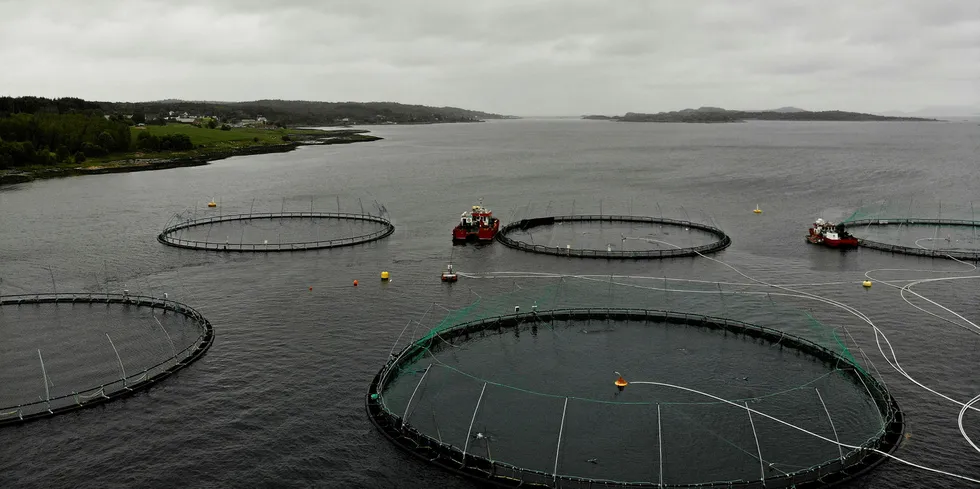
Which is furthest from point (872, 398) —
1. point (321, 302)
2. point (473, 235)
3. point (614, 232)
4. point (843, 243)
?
point (473, 235)

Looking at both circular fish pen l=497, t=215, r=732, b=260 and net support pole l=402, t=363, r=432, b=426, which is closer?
net support pole l=402, t=363, r=432, b=426

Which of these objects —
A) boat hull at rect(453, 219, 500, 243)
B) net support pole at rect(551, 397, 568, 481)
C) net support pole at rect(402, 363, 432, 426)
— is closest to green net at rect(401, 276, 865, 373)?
net support pole at rect(402, 363, 432, 426)

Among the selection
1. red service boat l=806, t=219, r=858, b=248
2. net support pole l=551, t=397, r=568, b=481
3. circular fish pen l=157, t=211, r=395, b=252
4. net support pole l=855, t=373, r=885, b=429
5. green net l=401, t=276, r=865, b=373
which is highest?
red service boat l=806, t=219, r=858, b=248

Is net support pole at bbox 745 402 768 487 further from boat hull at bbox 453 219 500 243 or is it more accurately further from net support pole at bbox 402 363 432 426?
boat hull at bbox 453 219 500 243

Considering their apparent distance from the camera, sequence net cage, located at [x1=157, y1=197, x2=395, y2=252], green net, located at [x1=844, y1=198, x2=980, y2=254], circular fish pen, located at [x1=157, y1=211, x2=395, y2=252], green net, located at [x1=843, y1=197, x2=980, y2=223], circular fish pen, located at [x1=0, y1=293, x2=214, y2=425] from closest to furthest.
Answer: circular fish pen, located at [x1=0, y1=293, x2=214, y2=425]
green net, located at [x1=844, y1=198, x2=980, y2=254]
circular fish pen, located at [x1=157, y1=211, x2=395, y2=252]
net cage, located at [x1=157, y1=197, x2=395, y2=252]
green net, located at [x1=843, y1=197, x2=980, y2=223]

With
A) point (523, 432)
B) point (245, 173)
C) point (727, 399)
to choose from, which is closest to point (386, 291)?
point (523, 432)

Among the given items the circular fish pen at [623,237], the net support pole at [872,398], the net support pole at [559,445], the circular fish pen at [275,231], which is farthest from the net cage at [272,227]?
the net support pole at [872,398]

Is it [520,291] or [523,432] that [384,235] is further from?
[523,432]
